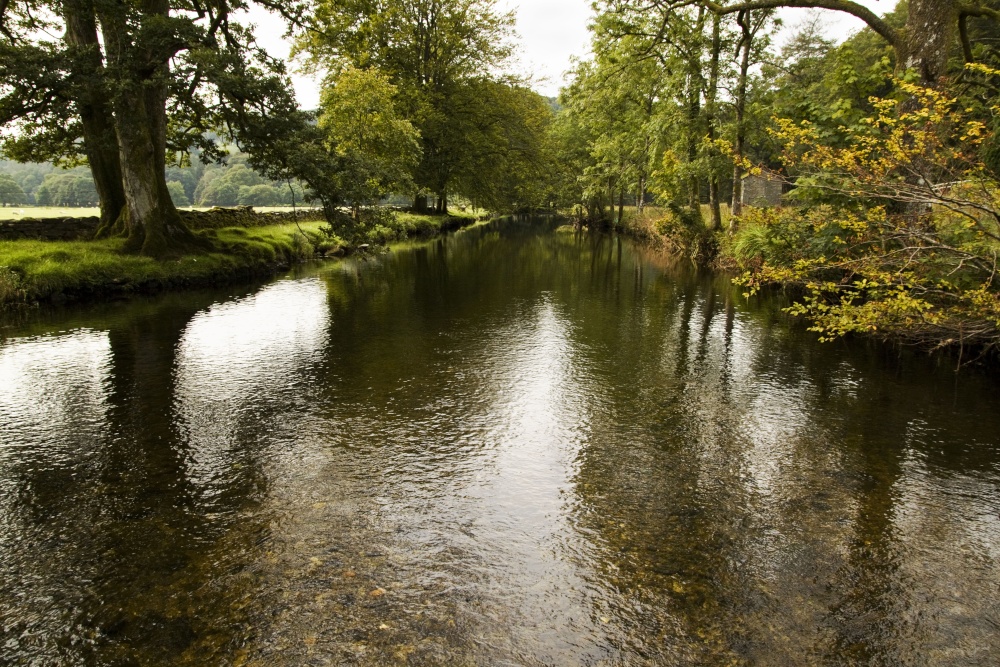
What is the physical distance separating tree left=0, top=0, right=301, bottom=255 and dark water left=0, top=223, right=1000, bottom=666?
786 centimetres

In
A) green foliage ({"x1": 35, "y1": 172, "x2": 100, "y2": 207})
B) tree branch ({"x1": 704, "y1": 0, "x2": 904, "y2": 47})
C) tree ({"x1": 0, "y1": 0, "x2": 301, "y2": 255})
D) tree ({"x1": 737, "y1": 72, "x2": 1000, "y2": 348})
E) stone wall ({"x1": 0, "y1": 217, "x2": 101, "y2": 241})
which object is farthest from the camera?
green foliage ({"x1": 35, "y1": 172, "x2": 100, "y2": 207})

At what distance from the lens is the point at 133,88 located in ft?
47.7

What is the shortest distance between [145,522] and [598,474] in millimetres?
4484

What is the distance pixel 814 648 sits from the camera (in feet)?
12.2

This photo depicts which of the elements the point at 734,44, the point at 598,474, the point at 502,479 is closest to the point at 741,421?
the point at 598,474

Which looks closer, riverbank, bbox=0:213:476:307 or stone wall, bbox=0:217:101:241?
riverbank, bbox=0:213:476:307

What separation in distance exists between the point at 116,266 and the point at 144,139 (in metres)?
4.15

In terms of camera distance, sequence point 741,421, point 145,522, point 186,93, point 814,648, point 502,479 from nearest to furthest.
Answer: point 814,648
point 145,522
point 502,479
point 741,421
point 186,93

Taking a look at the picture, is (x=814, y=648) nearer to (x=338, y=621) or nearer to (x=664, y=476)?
(x=664, y=476)

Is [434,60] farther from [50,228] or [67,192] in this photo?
[67,192]

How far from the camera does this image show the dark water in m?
3.87

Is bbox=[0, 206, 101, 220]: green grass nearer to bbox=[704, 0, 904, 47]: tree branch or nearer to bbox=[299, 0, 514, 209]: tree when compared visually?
bbox=[299, 0, 514, 209]: tree

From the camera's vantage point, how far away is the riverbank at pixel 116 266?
1486cm

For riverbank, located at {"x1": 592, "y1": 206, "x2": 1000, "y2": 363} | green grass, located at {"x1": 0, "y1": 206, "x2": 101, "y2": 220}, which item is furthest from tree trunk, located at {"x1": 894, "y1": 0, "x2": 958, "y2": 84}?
green grass, located at {"x1": 0, "y1": 206, "x2": 101, "y2": 220}
